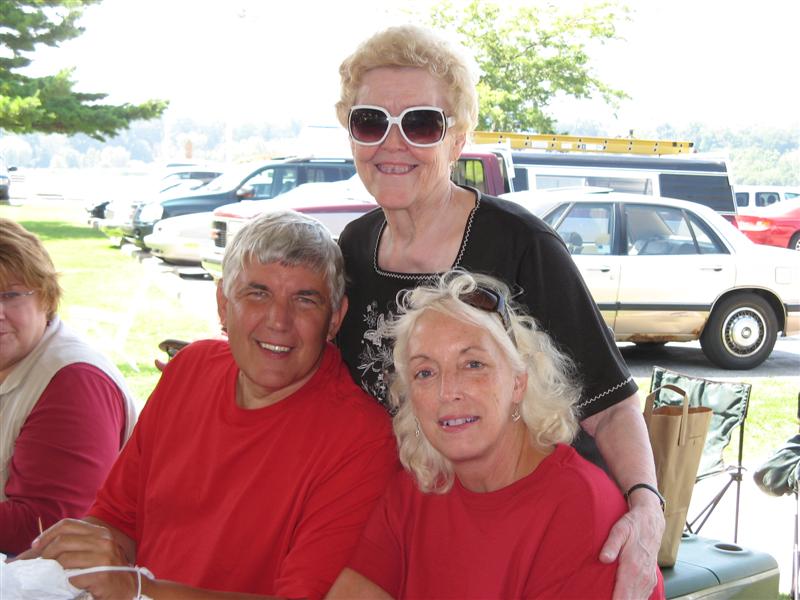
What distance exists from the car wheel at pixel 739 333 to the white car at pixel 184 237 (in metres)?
7.77

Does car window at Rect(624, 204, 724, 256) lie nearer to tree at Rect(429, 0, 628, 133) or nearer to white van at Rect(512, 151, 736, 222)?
white van at Rect(512, 151, 736, 222)

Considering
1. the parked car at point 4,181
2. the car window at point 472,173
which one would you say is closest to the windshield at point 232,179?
the car window at point 472,173

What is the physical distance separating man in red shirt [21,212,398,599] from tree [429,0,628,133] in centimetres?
2215

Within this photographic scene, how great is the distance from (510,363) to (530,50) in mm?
23660

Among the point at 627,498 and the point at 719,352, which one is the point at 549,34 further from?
→ the point at 627,498

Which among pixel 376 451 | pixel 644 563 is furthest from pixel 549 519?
pixel 376 451

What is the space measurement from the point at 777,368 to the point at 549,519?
8635 mm

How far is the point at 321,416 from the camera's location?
2.21m

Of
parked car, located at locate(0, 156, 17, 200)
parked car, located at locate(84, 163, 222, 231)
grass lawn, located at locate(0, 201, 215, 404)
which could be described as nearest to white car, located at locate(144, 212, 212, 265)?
grass lawn, located at locate(0, 201, 215, 404)

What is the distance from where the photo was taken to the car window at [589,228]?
9.54 m

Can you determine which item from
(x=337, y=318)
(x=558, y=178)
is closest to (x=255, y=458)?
(x=337, y=318)

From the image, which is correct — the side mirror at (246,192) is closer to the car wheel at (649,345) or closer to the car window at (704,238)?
the car wheel at (649,345)

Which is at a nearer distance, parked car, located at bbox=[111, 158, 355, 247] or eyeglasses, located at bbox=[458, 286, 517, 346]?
eyeglasses, located at bbox=[458, 286, 517, 346]

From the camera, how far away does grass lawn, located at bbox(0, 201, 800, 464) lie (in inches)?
275
